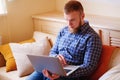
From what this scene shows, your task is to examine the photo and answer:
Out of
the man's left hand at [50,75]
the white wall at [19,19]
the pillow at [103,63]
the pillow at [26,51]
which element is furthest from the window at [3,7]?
the pillow at [103,63]

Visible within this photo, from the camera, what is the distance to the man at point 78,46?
188 cm

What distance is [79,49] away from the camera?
6.50 ft

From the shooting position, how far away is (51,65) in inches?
70.4

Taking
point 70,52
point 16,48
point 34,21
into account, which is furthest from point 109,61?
point 34,21

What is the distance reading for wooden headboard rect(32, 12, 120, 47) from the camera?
234cm

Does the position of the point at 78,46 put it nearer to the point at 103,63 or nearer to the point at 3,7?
the point at 103,63

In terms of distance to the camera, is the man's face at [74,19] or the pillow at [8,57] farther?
the pillow at [8,57]

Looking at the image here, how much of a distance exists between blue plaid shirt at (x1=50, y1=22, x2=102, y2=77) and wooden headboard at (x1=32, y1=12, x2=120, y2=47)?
41cm

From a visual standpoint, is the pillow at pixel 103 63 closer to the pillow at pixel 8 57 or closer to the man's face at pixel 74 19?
the man's face at pixel 74 19

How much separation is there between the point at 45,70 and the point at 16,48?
0.76 meters

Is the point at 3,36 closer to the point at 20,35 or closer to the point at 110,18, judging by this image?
the point at 20,35

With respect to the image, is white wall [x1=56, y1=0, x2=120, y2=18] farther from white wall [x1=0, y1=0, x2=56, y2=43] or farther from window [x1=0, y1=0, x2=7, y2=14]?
window [x1=0, y1=0, x2=7, y2=14]

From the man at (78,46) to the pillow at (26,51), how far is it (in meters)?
0.35

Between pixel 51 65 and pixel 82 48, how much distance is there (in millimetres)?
334
